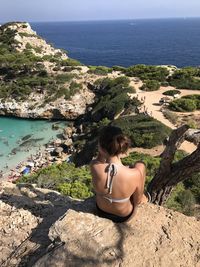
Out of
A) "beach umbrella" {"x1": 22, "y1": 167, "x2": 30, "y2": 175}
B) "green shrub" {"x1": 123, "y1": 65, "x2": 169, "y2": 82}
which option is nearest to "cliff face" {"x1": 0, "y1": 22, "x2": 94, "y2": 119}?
"green shrub" {"x1": 123, "y1": 65, "x2": 169, "y2": 82}

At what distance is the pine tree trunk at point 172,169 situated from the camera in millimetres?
6449

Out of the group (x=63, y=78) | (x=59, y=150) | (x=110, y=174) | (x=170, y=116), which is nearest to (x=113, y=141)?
(x=110, y=174)

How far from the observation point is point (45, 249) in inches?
212

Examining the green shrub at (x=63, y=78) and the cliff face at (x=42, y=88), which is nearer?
the cliff face at (x=42, y=88)

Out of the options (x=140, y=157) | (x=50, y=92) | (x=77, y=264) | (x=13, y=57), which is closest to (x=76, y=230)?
(x=77, y=264)

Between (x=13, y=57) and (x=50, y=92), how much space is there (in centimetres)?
1201

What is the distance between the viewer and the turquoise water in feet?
97.5

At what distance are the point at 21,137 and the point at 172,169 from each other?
95.0 feet

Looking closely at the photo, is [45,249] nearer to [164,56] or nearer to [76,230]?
[76,230]

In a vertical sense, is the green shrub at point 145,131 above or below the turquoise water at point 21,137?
above

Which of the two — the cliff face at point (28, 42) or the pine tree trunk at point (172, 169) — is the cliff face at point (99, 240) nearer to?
the pine tree trunk at point (172, 169)

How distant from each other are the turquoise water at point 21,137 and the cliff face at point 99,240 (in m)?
22.6

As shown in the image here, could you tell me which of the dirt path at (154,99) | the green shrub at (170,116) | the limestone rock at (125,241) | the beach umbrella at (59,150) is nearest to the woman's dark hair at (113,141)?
the limestone rock at (125,241)

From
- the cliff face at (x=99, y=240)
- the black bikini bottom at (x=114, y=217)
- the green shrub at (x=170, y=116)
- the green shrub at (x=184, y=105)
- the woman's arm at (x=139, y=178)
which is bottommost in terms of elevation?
the green shrub at (x=170, y=116)
